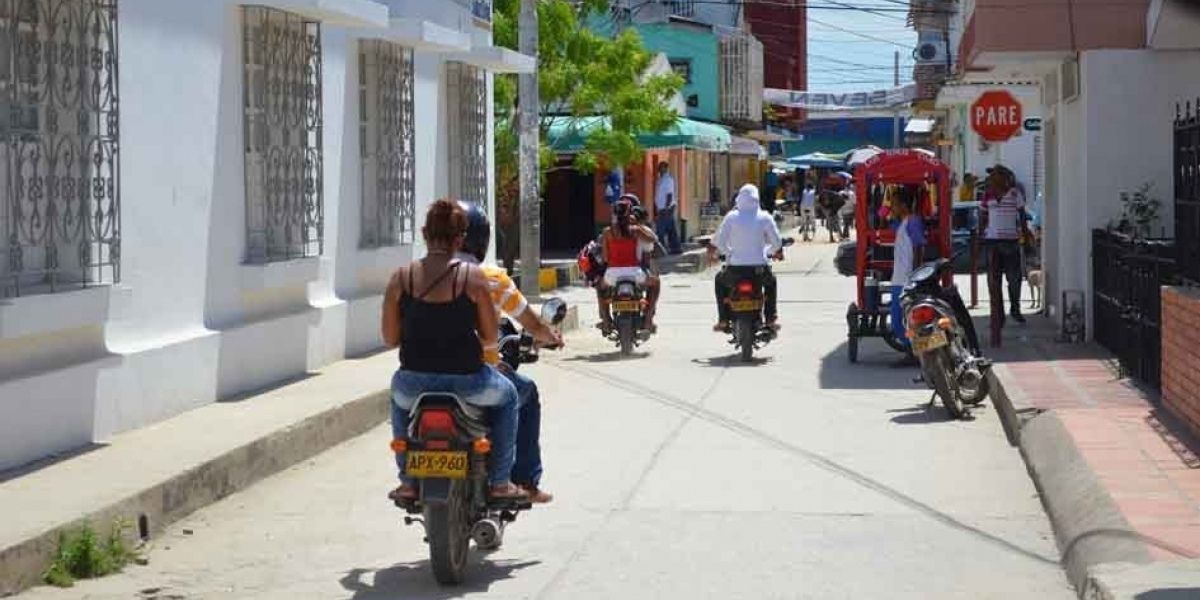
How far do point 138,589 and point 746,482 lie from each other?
426 cm

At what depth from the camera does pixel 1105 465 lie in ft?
36.9

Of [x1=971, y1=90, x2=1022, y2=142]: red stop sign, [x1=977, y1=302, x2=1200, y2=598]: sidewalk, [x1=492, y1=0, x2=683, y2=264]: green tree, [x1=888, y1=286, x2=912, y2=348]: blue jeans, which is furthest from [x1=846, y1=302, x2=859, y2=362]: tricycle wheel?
[x1=492, y1=0, x2=683, y2=264]: green tree

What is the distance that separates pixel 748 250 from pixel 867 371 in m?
1.94

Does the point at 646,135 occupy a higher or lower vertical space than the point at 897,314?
higher

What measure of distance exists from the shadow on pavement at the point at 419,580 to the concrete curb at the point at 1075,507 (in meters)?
2.54

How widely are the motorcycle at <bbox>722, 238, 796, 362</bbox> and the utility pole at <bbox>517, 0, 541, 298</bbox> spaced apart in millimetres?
7432

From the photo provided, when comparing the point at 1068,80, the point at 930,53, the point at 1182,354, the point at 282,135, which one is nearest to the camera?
the point at 1182,354

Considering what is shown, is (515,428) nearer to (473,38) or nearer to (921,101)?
(473,38)

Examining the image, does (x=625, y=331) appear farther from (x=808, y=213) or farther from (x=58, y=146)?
(x=808, y=213)

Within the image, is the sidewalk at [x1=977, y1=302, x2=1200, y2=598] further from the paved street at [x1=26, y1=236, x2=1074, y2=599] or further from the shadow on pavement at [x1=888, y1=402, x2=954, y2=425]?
the shadow on pavement at [x1=888, y1=402, x2=954, y2=425]

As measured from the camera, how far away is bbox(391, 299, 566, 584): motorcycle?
8.82 metres

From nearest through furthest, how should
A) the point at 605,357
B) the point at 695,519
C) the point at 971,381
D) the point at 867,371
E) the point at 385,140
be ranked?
the point at 695,519, the point at 971,381, the point at 385,140, the point at 867,371, the point at 605,357

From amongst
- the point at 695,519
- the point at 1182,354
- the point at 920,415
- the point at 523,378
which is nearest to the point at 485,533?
the point at 523,378

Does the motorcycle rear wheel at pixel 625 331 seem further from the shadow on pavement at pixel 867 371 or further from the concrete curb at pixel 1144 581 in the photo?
the concrete curb at pixel 1144 581
